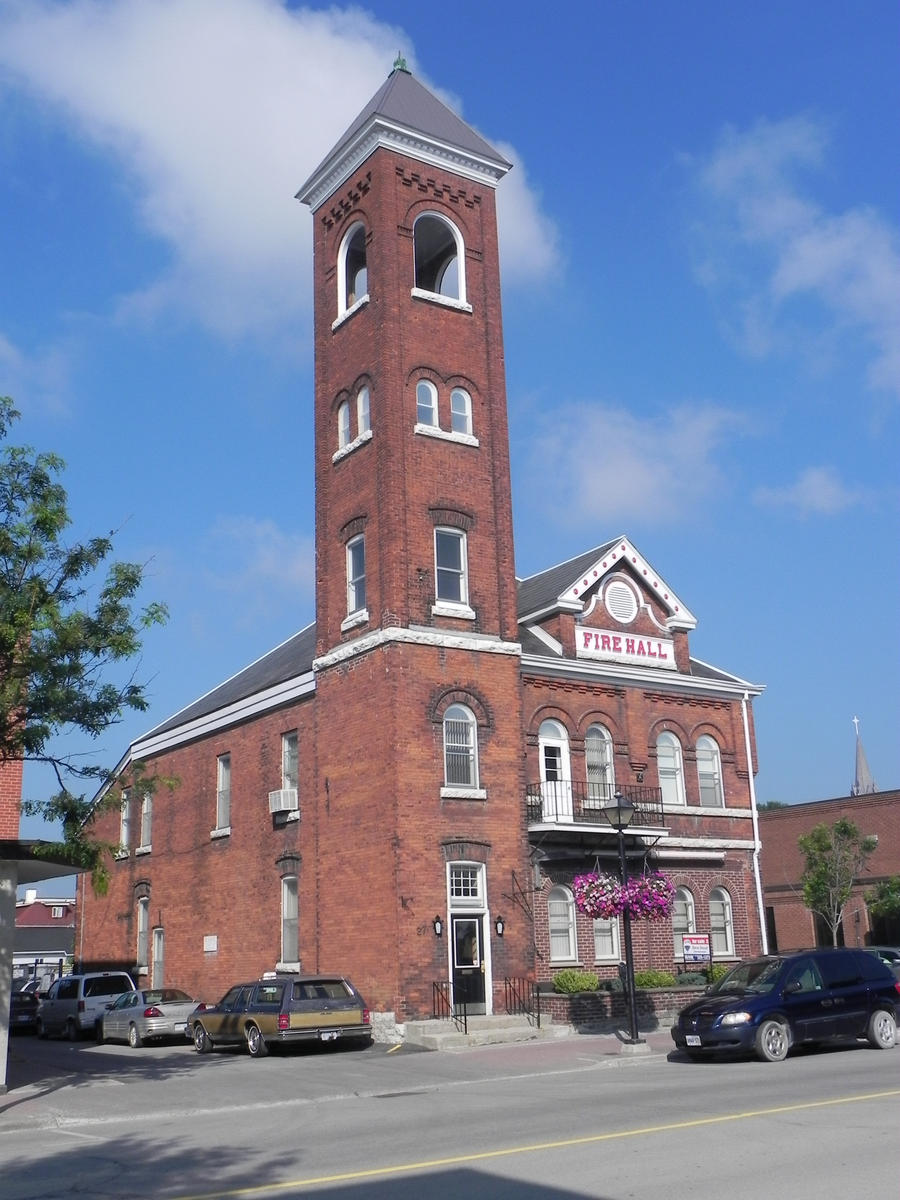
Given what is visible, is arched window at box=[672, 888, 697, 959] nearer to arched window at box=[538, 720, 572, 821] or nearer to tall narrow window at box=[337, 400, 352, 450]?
arched window at box=[538, 720, 572, 821]

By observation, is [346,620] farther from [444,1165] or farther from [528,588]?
[444,1165]

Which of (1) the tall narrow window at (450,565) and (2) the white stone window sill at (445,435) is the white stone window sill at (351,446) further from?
(1) the tall narrow window at (450,565)

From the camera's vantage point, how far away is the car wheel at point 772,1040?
17.8 m

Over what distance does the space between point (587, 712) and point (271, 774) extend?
27.6 ft

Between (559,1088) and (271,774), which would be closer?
(559,1088)

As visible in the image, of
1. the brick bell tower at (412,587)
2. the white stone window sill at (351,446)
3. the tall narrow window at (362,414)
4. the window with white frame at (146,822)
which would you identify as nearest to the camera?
the brick bell tower at (412,587)

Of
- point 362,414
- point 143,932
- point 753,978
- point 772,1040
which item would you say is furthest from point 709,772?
point 143,932

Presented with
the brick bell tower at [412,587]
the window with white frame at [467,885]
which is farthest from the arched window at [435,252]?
the window with white frame at [467,885]

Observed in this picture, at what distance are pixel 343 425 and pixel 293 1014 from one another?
1455 centimetres

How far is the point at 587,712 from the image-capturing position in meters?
30.2

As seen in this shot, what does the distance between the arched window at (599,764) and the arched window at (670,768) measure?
1.74m

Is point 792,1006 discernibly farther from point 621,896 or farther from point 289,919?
point 289,919

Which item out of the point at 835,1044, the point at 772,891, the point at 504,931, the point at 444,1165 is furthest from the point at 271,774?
the point at 772,891

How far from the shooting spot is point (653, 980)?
2759 centimetres
